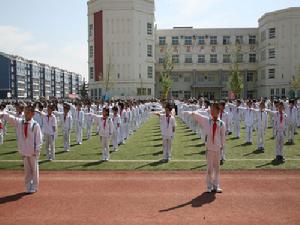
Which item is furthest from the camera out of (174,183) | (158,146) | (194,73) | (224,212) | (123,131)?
(194,73)

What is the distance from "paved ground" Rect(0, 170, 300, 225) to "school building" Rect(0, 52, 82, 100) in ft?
304

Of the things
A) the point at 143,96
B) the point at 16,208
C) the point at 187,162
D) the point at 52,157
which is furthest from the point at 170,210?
the point at 143,96

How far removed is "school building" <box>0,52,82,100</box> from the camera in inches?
4985

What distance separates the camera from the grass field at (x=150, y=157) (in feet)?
44.7

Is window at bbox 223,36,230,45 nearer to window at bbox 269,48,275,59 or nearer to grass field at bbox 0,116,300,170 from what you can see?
window at bbox 269,48,275,59

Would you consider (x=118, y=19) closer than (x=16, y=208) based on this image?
No

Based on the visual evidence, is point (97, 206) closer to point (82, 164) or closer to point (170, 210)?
point (170, 210)

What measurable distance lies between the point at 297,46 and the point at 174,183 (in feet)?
207

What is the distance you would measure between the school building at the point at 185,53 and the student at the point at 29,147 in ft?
167

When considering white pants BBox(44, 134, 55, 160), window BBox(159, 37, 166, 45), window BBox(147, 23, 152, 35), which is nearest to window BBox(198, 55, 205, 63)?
window BBox(159, 37, 166, 45)

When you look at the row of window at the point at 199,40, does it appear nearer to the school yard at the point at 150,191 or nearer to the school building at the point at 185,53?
the school building at the point at 185,53

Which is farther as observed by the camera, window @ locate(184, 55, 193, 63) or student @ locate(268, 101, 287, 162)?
window @ locate(184, 55, 193, 63)

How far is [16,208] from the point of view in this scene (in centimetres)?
863

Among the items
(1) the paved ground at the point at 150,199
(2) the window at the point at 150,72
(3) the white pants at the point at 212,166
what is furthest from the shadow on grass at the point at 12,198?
(2) the window at the point at 150,72
